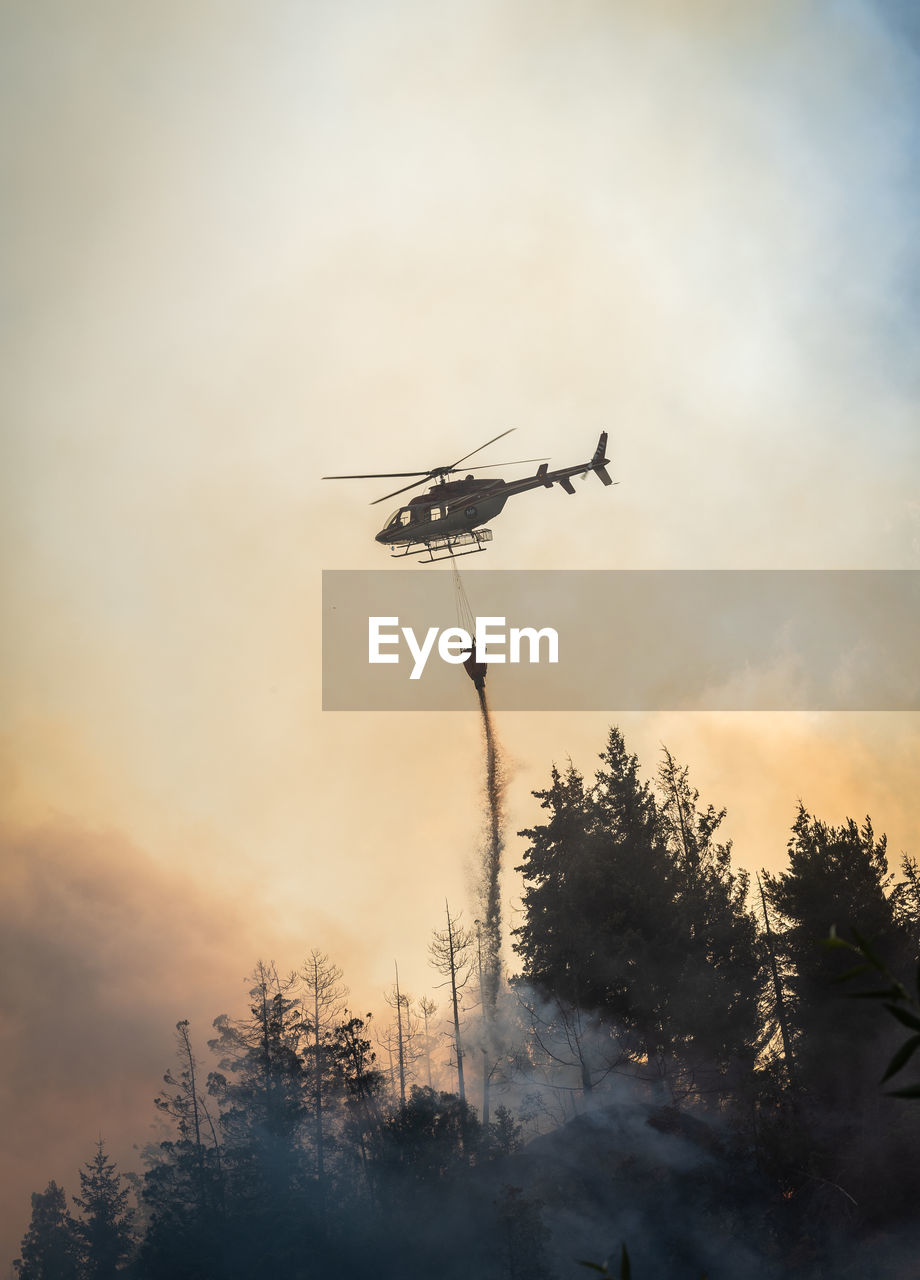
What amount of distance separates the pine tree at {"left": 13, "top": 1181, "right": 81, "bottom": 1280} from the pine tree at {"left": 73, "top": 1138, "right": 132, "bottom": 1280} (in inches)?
92.5

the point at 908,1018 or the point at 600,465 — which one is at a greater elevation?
the point at 600,465

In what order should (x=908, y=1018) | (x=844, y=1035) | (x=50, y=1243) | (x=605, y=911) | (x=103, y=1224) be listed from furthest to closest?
(x=50, y=1243) → (x=103, y=1224) → (x=605, y=911) → (x=844, y=1035) → (x=908, y=1018)

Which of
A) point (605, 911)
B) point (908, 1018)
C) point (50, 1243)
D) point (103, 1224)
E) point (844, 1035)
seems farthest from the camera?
point (50, 1243)

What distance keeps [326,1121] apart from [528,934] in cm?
1928

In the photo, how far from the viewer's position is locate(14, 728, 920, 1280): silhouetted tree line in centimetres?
4378

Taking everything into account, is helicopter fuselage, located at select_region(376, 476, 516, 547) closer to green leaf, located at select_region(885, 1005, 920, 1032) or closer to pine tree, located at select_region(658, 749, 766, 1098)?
pine tree, located at select_region(658, 749, 766, 1098)

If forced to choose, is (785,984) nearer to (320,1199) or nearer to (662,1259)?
(662,1259)

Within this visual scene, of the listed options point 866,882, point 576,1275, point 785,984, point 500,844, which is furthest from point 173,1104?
point 866,882

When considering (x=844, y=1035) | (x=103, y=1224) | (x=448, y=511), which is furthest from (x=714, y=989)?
(x=103, y=1224)

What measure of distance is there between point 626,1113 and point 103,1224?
38078mm

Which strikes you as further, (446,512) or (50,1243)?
(50,1243)

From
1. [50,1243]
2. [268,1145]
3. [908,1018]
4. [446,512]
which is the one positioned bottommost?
[50,1243]

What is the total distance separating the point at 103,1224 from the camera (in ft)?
216

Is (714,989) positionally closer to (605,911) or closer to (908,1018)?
(605,911)
